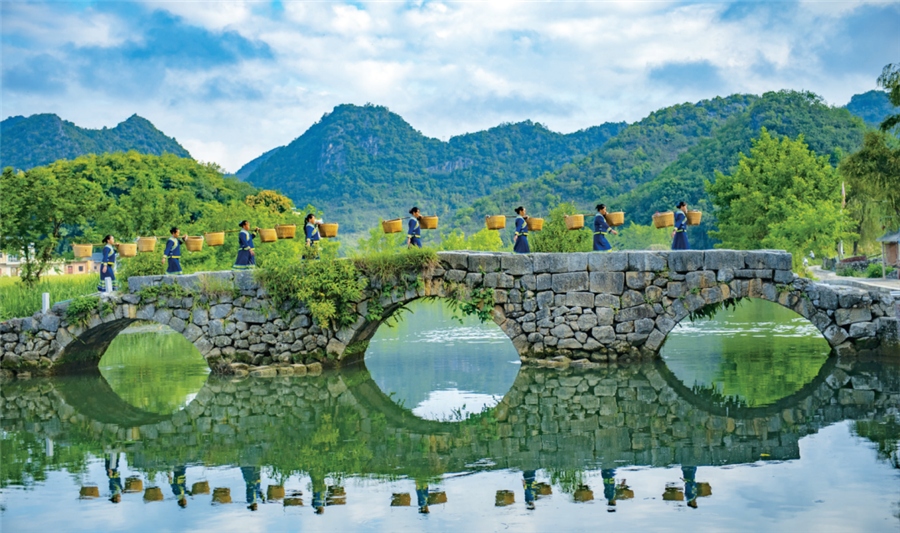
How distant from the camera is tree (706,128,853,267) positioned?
36.7 m

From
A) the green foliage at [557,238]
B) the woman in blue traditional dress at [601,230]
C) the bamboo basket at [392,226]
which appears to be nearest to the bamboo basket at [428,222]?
the bamboo basket at [392,226]

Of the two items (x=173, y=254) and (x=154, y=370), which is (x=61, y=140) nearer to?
(x=173, y=254)

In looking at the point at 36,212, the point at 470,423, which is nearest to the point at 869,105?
the point at 36,212

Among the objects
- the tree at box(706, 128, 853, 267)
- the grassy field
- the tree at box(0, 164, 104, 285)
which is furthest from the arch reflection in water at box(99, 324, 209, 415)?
the tree at box(706, 128, 853, 267)

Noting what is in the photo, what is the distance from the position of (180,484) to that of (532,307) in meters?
8.24

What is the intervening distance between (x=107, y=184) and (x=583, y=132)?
59038 mm

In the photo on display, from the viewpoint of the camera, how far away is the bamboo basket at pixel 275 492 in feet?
31.0

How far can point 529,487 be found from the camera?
9.40 metres

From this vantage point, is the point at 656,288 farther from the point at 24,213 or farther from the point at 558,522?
the point at 24,213

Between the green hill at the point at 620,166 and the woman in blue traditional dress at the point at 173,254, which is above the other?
the green hill at the point at 620,166

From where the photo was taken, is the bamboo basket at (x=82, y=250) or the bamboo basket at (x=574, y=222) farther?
the bamboo basket at (x=82, y=250)

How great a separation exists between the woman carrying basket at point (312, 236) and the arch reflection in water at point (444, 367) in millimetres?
2109

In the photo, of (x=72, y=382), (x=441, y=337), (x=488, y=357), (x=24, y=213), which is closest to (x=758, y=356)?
(x=488, y=357)

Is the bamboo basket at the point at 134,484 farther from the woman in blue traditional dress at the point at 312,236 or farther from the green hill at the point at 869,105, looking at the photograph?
the green hill at the point at 869,105
